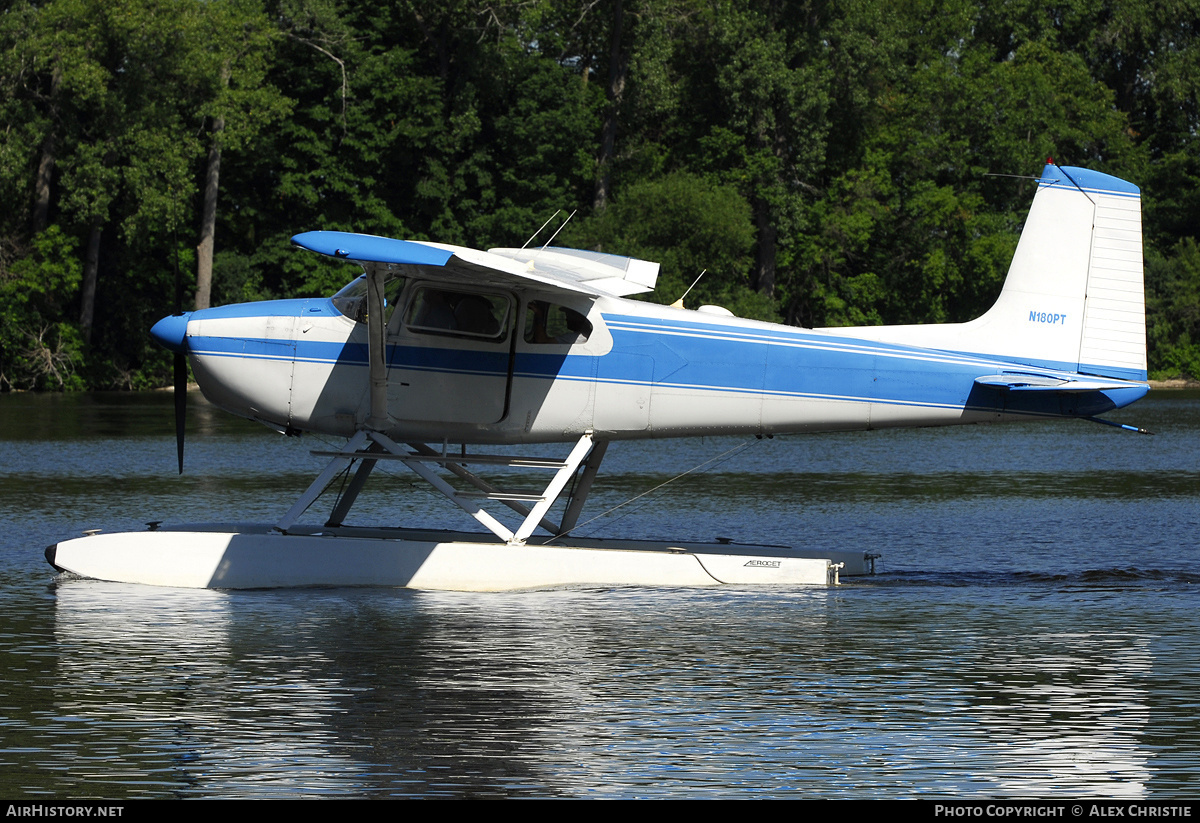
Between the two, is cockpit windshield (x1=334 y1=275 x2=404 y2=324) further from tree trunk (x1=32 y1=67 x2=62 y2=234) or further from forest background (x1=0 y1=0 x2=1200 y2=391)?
tree trunk (x1=32 y1=67 x2=62 y2=234)

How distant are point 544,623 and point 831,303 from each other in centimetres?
5200

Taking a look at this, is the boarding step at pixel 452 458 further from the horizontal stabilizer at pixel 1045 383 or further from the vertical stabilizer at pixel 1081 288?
the vertical stabilizer at pixel 1081 288

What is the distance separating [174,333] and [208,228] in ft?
140

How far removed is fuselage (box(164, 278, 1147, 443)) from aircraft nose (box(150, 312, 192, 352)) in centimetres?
7

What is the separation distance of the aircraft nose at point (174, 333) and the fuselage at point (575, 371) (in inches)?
2.7

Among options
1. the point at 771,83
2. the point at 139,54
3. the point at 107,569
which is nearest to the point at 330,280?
the point at 139,54

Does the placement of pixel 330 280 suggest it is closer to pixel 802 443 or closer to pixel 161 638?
pixel 802 443

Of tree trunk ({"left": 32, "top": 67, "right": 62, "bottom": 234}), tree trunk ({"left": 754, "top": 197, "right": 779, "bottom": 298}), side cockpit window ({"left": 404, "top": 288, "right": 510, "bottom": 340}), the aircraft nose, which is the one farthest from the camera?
tree trunk ({"left": 754, "top": 197, "right": 779, "bottom": 298})

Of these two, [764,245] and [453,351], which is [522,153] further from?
[453,351]

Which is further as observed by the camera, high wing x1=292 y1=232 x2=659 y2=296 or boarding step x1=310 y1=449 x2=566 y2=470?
boarding step x1=310 y1=449 x2=566 y2=470

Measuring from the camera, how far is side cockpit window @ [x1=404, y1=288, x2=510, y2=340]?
12.2 meters

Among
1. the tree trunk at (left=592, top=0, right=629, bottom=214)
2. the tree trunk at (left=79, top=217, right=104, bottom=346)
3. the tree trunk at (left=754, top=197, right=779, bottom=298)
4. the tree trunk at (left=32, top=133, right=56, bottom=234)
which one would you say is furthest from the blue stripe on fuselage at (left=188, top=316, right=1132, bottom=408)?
the tree trunk at (left=754, top=197, right=779, bottom=298)

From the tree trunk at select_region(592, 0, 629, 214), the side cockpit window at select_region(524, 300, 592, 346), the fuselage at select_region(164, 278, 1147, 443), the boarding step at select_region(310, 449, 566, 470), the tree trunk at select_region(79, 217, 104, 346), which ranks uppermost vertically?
the tree trunk at select_region(592, 0, 629, 214)

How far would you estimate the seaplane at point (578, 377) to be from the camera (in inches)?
476
